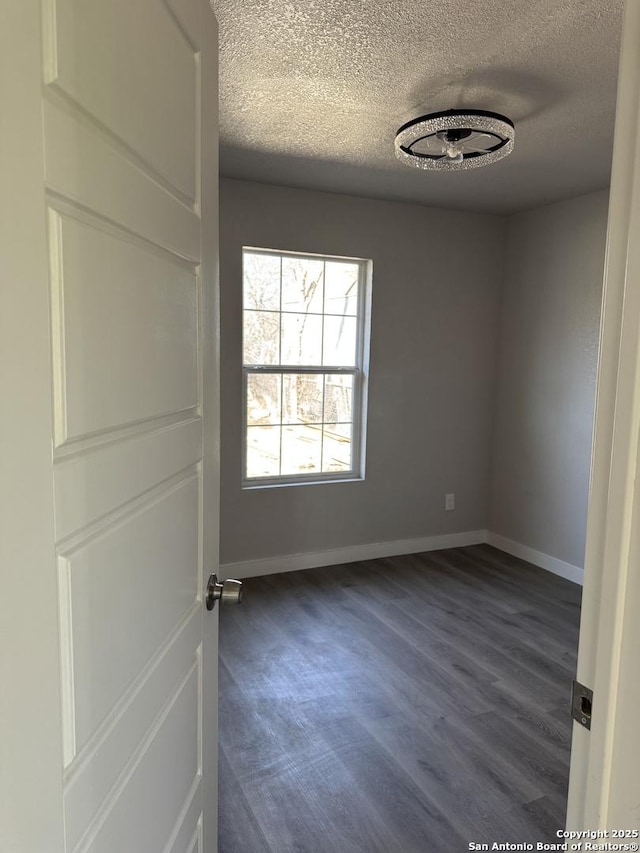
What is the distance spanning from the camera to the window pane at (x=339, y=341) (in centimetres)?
393

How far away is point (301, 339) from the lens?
3838mm

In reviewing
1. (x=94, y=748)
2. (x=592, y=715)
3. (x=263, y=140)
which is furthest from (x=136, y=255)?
(x=263, y=140)

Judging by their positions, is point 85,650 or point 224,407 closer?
point 85,650

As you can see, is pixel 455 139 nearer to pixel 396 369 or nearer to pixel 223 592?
pixel 396 369

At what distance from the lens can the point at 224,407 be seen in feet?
11.7

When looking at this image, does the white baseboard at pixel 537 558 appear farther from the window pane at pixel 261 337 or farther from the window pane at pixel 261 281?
the window pane at pixel 261 281

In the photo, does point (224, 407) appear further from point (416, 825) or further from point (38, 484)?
point (38, 484)

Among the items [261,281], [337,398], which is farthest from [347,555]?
[261,281]

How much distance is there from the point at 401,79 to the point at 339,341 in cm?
198

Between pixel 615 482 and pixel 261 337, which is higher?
pixel 261 337

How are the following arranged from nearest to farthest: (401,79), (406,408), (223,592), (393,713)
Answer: (223,592), (401,79), (393,713), (406,408)

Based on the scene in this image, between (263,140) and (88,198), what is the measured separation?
2417 millimetres

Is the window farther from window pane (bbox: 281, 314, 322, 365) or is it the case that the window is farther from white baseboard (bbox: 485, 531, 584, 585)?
white baseboard (bbox: 485, 531, 584, 585)

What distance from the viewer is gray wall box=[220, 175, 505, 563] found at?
3.59 meters
